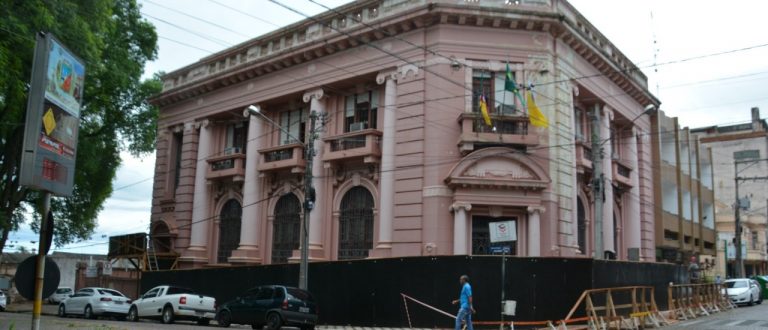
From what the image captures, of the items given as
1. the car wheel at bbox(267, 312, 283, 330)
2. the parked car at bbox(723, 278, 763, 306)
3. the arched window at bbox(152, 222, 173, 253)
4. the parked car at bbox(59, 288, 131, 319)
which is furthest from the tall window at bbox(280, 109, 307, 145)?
the parked car at bbox(723, 278, 763, 306)

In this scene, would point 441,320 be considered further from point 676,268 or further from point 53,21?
point 53,21

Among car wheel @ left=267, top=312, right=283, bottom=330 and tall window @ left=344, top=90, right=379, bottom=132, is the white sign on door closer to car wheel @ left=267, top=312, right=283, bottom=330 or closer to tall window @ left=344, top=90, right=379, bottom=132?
car wheel @ left=267, top=312, right=283, bottom=330

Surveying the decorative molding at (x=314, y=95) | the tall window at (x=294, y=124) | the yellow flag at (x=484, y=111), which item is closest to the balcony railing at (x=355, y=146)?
the decorative molding at (x=314, y=95)

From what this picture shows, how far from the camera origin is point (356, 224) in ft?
85.2

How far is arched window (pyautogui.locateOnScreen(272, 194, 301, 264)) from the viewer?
28.3 m

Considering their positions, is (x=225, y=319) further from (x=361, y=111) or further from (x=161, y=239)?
(x=161, y=239)

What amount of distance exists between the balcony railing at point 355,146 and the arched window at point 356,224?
1540 millimetres

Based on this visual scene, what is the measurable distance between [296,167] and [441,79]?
7595mm

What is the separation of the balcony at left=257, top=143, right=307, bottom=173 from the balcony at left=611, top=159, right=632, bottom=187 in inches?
530

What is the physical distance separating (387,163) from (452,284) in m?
6.68

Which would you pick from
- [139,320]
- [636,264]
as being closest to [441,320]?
[636,264]

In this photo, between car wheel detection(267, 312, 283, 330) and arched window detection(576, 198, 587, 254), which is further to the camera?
arched window detection(576, 198, 587, 254)

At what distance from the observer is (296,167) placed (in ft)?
90.2

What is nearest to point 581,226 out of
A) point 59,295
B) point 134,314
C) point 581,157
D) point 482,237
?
point 581,157
